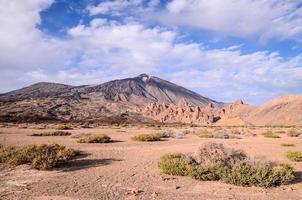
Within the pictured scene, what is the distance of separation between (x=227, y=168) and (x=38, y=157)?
6.49m

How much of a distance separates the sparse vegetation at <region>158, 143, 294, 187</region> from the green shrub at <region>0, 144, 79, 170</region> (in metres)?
3.74

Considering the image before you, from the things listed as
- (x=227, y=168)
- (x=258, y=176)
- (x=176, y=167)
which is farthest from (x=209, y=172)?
(x=258, y=176)

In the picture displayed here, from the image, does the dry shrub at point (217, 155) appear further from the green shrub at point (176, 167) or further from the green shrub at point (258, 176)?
the green shrub at point (258, 176)

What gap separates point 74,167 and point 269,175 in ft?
22.1

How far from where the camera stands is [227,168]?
36.9 feet

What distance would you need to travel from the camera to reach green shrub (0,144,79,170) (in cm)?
1226

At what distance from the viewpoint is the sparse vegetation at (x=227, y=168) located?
10.4 m

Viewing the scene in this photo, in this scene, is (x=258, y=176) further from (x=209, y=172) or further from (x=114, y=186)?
(x=114, y=186)

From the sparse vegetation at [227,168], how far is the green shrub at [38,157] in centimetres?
374

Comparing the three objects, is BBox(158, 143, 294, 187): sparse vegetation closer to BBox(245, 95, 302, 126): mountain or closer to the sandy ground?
the sandy ground

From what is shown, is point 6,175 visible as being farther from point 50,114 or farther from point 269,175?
point 50,114

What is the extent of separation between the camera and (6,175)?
11.3 metres

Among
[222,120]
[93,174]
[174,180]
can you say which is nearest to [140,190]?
[174,180]

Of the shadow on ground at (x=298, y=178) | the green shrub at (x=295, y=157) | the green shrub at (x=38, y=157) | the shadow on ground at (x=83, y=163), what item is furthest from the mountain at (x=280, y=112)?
the green shrub at (x=38, y=157)
